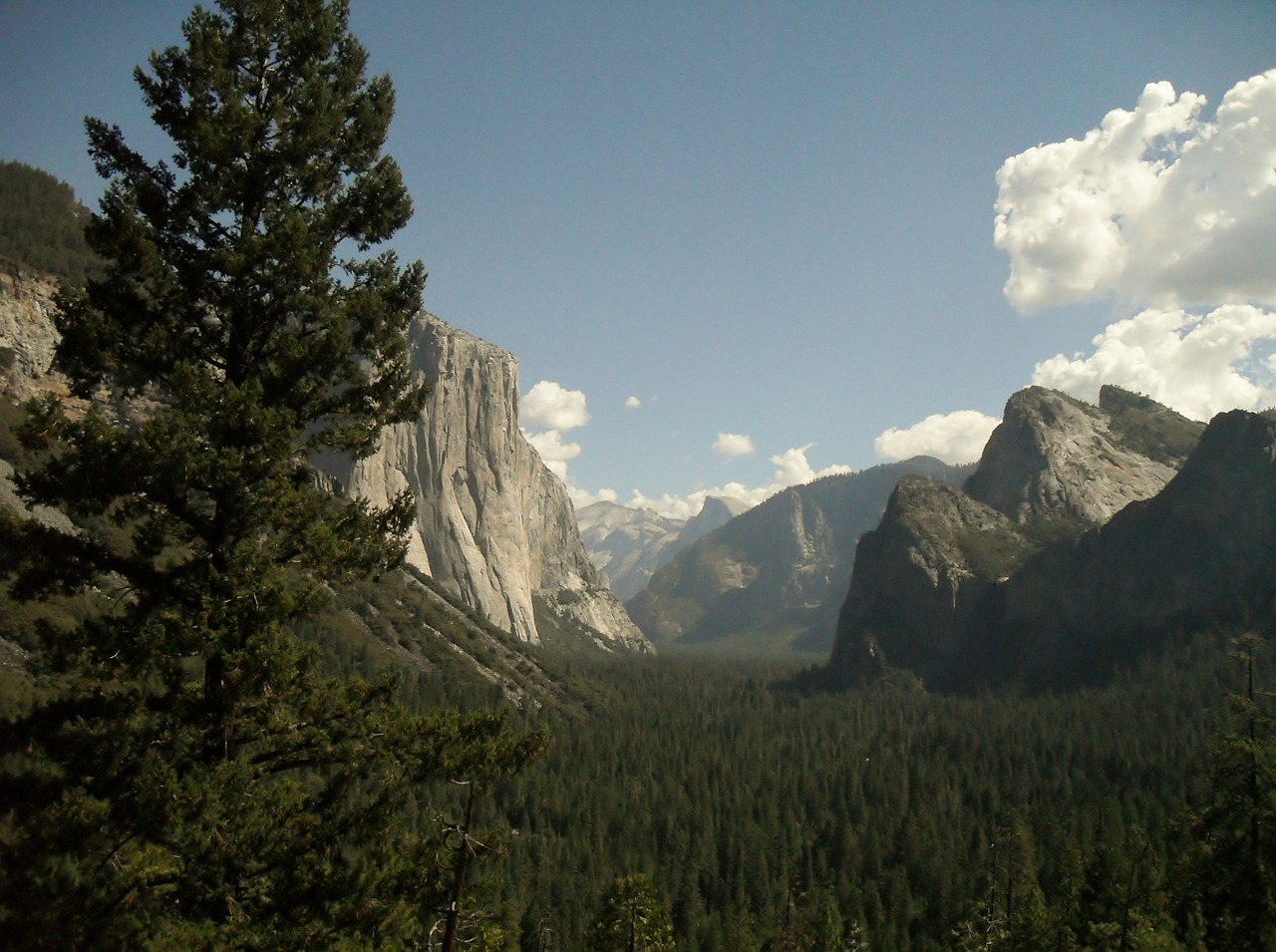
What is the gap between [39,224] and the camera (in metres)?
130

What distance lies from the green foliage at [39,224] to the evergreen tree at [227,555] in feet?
383

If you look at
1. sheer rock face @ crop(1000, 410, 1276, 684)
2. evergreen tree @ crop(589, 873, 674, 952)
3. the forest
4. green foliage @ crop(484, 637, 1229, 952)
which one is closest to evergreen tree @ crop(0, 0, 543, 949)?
the forest

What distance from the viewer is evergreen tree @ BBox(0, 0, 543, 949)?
9039 millimetres

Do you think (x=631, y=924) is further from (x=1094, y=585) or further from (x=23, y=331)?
(x=1094, y=585)

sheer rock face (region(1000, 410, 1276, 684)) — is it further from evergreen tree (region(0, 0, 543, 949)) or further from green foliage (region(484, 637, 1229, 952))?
evergreen tree (region(0, 0, 543, 949))

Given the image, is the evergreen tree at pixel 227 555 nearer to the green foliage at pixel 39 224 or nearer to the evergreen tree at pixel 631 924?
the evergreen tree at pixel 631 924

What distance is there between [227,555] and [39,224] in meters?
158

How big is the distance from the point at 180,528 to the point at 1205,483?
190 m

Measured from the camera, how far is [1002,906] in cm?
4512

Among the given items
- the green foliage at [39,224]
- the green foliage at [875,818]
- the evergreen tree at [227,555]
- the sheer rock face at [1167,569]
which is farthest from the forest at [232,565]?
the sheer rock face at [1167,569]

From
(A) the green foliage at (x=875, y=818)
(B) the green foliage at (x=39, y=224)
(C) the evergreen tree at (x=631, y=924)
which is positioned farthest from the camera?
(B) the green foliage at (x=39, y=224)

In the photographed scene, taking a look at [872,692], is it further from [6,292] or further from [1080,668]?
[6,292]

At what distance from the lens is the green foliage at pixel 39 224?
115750 mm

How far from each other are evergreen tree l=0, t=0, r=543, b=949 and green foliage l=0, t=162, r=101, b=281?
116612mm
